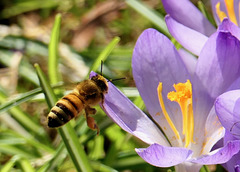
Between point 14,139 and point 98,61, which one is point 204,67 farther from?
point 14,139

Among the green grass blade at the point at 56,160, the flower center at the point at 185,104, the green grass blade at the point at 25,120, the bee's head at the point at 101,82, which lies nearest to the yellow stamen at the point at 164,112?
the flower center at the point at 185,104

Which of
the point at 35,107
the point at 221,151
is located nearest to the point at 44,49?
the point at 35,107

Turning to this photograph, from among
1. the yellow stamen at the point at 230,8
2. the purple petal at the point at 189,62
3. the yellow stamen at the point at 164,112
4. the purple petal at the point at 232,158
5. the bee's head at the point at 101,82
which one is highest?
the yellow stamen at the point at 230,8

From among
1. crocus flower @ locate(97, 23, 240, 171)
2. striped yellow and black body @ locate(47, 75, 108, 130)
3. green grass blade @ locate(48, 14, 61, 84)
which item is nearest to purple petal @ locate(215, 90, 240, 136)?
crocus flower @ locate(97, 23, 240, 171)

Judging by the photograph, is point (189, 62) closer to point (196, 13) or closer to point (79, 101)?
point (196, 13)

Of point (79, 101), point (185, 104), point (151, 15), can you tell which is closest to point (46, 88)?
point (79, 101)

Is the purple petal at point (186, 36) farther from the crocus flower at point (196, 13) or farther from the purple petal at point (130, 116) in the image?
the purple petal at point (130, 116)
